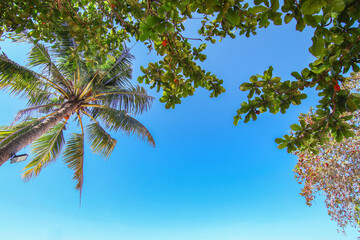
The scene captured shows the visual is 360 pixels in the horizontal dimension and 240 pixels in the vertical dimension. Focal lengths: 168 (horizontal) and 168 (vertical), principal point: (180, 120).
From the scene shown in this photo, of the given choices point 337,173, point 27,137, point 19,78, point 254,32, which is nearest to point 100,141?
point 27,137

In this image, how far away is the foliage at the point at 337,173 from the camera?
5707 mm

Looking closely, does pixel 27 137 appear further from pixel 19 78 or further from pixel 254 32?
pixel 254 32

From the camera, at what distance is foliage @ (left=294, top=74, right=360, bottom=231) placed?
5.71 m

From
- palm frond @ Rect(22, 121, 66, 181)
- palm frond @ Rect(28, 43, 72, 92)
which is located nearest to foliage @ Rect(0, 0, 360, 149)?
palm frond @ Rect(28, 43, 72, 92)

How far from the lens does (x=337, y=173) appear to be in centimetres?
587

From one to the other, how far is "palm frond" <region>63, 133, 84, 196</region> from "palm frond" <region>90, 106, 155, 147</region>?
1.22 m

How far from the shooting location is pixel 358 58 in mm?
1315

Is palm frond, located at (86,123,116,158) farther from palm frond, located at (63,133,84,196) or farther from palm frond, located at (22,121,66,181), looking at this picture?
palm frond, located at (22,121,66,181)

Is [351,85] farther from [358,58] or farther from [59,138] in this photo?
[59,138]

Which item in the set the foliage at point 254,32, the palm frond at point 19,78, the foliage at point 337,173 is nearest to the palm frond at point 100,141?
the palm frond at point 19,78

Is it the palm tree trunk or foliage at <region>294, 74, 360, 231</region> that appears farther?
foliage at <region>294, 74, 360, 231</region>

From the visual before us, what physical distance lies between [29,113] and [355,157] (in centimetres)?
1113

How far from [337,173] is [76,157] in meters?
9.31

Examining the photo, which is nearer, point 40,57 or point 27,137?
point 27,137
